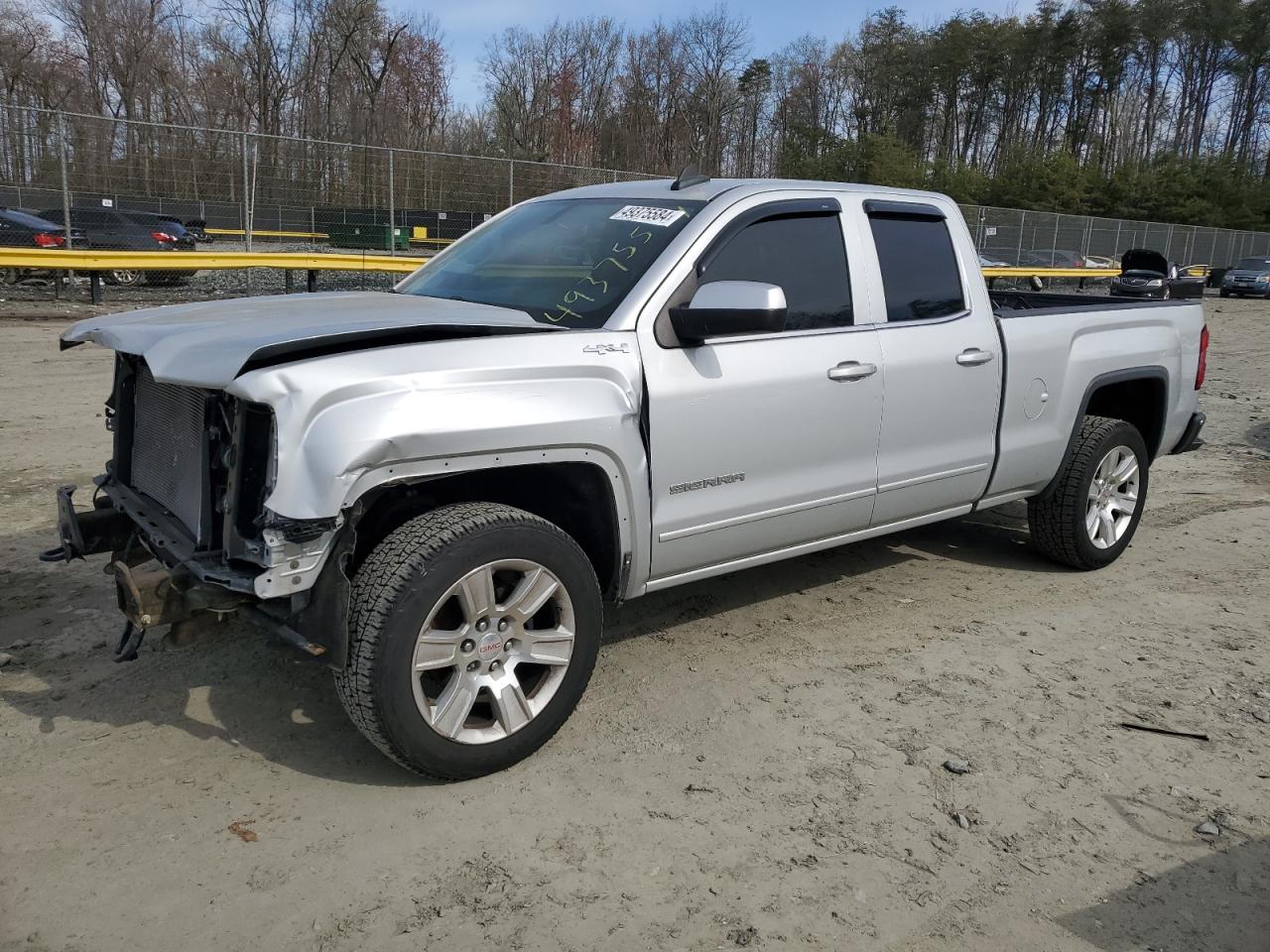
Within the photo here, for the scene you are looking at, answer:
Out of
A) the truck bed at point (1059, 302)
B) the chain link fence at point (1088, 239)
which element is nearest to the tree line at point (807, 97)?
the chain link fence at point (1088, 239)

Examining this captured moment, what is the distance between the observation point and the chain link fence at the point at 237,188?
14883mm

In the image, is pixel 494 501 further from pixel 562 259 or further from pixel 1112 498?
pixel 1112 498

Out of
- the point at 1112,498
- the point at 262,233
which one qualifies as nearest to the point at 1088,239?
the point at 262,233

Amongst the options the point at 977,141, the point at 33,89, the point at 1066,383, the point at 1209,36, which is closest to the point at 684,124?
the point at 977,141

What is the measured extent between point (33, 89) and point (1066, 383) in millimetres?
50324

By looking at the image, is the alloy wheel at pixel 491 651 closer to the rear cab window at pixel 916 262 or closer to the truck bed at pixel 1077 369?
the rear cab window at pixel 916 262

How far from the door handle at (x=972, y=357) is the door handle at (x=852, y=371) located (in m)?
0.59

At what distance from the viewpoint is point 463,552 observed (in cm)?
299

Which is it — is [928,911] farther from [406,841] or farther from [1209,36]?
[1209,36]

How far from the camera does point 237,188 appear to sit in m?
16.6

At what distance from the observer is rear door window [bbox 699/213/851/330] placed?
388 centimetres

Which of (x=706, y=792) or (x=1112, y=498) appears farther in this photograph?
(x=1112, y=498)

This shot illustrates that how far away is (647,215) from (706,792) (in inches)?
86.5

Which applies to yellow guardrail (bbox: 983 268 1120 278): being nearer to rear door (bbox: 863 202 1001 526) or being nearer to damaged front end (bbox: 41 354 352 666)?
rear door (bbox: 863 202 1001 526)
